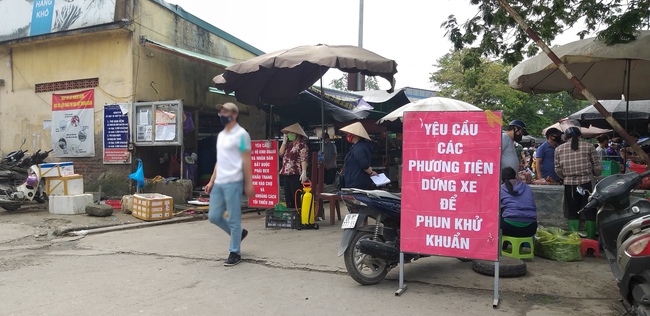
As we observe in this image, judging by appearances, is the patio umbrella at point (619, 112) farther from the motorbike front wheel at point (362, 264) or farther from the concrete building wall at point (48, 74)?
the concrete building wall at point (48, 74)

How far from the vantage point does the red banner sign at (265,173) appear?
8359 millimetres

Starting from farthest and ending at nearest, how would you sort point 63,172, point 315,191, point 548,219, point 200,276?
point 63,172
point 315,191
point 548,219
point 200,276

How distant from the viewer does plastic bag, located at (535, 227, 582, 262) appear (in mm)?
5613

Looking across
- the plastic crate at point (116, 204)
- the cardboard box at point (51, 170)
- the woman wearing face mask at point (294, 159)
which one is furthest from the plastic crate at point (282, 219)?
the cardboard box at point (51, 170)

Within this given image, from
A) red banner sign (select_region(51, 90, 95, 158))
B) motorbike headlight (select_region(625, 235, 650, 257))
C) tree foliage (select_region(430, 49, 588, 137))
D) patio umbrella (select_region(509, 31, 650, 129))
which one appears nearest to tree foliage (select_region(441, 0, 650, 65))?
patio umbrella (select_region(509, 31, 650, 129))

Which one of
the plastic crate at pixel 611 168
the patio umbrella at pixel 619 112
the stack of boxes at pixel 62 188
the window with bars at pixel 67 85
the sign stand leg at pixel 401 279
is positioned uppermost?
the window with bars at pixel 67 85

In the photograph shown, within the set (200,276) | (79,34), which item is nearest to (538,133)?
(79,34)

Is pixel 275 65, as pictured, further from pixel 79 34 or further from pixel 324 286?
pixel 79 34

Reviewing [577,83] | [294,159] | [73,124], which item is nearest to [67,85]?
[73,124]

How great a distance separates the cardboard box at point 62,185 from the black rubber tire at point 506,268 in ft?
26.9

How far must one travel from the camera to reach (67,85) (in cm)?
1168

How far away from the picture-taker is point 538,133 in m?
28.5

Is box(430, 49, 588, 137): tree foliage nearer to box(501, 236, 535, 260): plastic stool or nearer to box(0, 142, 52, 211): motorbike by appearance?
box(501, 236, 535, 260): plastic stool

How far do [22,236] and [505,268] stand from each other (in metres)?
7.11
